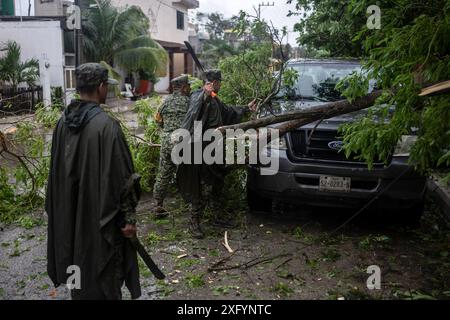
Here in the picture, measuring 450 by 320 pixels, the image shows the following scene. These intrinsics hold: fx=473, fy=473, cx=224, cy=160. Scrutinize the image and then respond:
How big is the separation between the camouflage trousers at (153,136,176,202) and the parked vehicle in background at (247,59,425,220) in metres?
0.96

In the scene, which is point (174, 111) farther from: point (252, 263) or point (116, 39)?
point (116, 39)

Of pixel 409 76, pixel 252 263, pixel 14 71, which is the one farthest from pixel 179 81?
pixel 14 71

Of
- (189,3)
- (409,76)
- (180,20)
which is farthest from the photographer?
(180,20)

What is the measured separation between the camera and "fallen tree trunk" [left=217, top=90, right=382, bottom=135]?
461cm

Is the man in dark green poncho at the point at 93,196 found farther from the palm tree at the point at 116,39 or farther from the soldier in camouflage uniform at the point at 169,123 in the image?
the palm tree at the point at 116,39

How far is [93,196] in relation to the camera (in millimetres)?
2967

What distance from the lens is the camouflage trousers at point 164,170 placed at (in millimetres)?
5629

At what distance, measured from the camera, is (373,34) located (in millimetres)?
4012

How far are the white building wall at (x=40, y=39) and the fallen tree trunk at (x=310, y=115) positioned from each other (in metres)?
17.5

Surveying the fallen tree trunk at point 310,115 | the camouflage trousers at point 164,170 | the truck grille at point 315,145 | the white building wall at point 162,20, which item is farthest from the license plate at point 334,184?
the white building wall at point 162,20

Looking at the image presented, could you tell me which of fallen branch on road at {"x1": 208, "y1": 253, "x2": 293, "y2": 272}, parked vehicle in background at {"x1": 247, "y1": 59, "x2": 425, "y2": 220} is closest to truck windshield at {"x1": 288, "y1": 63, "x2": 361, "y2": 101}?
parked vehicle in background at {"x1": 247, "y1": 59, "x2": 425, "y2": 220}

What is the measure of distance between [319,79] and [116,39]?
1976 cm
